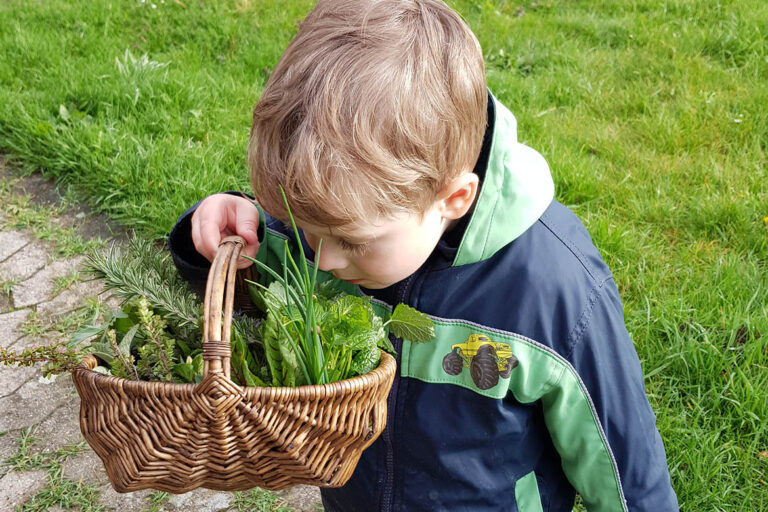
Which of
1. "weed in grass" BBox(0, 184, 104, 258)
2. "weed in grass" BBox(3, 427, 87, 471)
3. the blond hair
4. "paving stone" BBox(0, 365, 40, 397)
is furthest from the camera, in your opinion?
"weed in grass" BBox(0, 184, 104, 258)

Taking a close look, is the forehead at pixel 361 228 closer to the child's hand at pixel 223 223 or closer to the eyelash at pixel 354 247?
the eyelash at pixel 354 247

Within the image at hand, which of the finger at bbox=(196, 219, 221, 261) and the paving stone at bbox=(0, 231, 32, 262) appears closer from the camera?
the finger at bbox=(196, 219, 221, 261)

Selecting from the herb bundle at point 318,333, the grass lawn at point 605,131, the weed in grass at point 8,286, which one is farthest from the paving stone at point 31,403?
the herb bundle at point 318,333

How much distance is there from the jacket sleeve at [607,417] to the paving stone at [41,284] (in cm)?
254

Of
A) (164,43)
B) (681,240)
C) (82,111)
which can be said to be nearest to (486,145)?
(681,240)

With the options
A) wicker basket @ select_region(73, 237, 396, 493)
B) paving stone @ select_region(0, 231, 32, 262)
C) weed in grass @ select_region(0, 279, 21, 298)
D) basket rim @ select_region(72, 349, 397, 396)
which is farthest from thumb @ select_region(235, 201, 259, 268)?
paving stone @ select_region(0, 231, 32, 262)

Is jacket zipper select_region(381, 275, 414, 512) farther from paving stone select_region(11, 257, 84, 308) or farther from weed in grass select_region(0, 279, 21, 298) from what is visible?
weed in grass select_region(0, 279, 21, 298)

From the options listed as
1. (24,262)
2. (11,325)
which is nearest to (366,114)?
(11,325)

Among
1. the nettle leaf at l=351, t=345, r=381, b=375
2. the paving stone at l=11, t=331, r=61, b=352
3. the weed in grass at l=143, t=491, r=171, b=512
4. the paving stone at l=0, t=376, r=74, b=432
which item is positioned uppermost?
the nettle leaf at l=351, t=345, r=381, b=375

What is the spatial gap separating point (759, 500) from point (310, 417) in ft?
5.68

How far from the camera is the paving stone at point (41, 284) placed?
331 cm

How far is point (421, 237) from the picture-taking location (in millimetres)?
1517

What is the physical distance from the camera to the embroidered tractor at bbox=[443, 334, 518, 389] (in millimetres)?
1604

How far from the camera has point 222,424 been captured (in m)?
1.21
